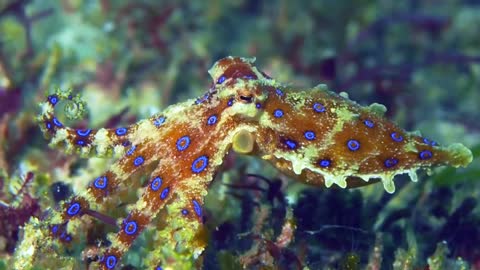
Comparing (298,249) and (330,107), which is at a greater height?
(330,107)

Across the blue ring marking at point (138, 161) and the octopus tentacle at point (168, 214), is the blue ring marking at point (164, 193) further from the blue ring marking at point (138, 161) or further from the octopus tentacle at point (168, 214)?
the blue ring marking at point (138, 161)

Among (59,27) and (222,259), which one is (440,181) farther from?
(59,27)

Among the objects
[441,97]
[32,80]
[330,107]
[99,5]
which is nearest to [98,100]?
[32,80]

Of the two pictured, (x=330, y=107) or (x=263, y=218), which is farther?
(x=263, y=218)

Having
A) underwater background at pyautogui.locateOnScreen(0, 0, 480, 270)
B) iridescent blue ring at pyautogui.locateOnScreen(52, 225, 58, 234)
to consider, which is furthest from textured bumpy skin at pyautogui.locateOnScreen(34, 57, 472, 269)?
underwater background at pyautogui.locateOnScreen(0, 0, 480, 270)

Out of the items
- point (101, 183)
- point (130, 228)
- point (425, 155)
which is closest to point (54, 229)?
point (101, 183)

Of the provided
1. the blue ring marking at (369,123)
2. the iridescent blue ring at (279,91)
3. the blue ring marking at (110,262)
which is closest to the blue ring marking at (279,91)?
the iridescent blue ring at (279,91)
